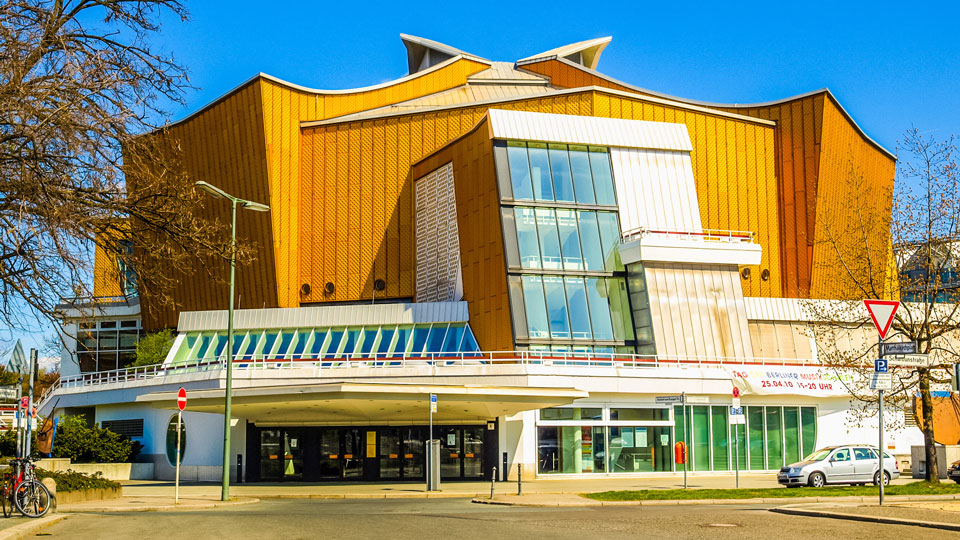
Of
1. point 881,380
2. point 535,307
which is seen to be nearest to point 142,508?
point 881,380

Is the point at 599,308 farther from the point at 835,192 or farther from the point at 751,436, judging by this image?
the point at 835,192

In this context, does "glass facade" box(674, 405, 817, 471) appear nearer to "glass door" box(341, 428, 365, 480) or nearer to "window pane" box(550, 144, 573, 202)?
"window pane" box(550, 144, 573, 202)

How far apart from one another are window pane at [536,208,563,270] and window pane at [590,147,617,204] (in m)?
2.77

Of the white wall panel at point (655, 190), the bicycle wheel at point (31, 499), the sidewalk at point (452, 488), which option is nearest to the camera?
the bicycle wheel at point (31, 499)

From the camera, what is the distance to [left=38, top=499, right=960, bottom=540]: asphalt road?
15.9 metres

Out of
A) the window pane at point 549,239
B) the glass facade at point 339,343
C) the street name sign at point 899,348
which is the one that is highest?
the window pane at point 549,239

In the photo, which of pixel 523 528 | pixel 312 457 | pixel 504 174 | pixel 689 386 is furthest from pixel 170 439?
pixel 523 528

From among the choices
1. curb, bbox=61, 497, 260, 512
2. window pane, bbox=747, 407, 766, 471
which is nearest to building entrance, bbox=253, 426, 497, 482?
window pane, bbox=747, 407, 766, 471

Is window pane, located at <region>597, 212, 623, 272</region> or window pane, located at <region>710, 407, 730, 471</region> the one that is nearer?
window pane, located at <region>710, 407, 730, 471</region>

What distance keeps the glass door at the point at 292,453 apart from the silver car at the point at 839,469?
59.8 feet

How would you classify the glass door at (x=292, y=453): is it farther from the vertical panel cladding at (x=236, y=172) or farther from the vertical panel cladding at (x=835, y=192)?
the vertical panel cladding at (x=835, y=192)

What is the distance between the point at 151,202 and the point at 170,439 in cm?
3441

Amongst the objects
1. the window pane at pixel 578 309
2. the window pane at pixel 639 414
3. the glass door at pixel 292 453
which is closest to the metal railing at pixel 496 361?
the window pane at pixel 578 309

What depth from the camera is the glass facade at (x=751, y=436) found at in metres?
41.1
